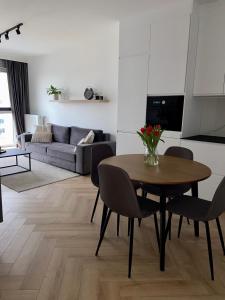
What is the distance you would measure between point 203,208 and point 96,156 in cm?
126

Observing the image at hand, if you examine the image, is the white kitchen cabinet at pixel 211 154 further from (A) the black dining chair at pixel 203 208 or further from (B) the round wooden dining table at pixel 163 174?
(A) the black dining chair at pixel 203 208

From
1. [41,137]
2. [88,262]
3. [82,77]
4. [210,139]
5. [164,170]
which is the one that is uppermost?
[82,77]

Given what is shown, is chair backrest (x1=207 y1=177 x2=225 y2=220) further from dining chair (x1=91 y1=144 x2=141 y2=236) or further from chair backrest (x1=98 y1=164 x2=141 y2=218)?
dining chair (x1=91 y1=144 x2=141 y2=236)

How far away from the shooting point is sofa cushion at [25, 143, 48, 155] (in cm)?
491

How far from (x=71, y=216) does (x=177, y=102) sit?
2018mm

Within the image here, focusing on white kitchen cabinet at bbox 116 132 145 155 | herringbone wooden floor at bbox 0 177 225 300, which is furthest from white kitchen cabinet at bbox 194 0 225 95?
herringbone wooden floor at bbox 0 177 225 300

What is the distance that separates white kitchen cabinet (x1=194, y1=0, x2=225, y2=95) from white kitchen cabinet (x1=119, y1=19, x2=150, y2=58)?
2.38ft

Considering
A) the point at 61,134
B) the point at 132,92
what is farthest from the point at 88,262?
the point at 61,134

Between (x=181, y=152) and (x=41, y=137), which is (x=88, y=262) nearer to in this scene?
(x=181, y=152)

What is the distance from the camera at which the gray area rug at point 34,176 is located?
365 cm

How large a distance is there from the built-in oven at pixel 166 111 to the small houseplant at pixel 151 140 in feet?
3.61

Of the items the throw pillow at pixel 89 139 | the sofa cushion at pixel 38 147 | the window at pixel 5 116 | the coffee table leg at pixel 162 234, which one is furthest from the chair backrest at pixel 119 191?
the window at pixel 5 116

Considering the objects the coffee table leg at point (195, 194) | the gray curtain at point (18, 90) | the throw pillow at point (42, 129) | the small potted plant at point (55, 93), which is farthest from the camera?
the gray curtain at point (18, 90)

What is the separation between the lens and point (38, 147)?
16.6 ft
